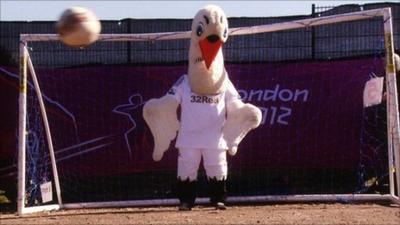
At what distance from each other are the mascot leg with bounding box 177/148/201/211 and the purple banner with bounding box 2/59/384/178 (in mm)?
1702

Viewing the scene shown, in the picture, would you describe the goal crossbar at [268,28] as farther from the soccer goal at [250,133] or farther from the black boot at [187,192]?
the black boot at [187,192]

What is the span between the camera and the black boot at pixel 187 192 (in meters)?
8.25

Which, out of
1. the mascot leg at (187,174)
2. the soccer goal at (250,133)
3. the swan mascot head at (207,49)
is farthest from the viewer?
the soccer goal at (250,133)

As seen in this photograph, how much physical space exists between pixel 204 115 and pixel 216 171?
64cm

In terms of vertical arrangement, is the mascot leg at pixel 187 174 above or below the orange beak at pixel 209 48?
below

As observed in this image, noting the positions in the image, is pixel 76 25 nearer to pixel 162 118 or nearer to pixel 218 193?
pixel 162 118

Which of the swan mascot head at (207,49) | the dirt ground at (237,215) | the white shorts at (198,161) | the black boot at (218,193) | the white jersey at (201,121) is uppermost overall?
the swan mascot head at (207,49)

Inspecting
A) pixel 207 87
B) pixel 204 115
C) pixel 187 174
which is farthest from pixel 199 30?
pixel 187 174

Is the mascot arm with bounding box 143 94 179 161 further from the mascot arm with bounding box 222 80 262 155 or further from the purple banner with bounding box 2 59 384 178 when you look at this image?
the purple banner with bounding box 2 59 384 178

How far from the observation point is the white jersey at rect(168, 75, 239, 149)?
26.6 feet

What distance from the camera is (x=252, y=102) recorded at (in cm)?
1005

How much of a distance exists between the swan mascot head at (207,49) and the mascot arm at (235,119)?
0.24 meters

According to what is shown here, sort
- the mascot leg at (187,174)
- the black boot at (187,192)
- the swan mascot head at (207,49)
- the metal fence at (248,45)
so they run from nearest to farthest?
1. the swan mascot head at (207,49)
2. the mascot leg at (187,174)
3. the black boot at (187,192)
4. the metal fence at (248,45)

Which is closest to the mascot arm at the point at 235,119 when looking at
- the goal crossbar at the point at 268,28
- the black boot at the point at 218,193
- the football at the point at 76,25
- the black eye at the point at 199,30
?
the black boot at the point at 218,193
